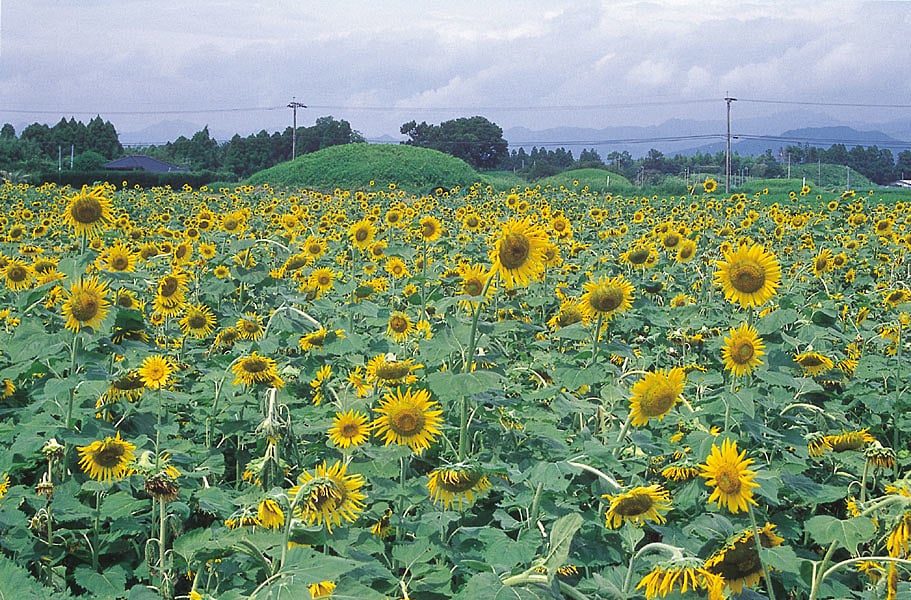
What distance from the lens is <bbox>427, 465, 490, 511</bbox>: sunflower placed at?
2.46 m

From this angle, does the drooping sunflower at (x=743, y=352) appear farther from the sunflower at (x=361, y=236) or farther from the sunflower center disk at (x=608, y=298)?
the sunflower at (x=361, y=236)

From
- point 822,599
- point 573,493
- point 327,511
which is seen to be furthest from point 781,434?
point 327,511

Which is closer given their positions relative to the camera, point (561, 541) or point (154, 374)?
point (561, 541)

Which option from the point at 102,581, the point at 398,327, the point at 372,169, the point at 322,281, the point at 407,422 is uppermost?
the point at 372,169

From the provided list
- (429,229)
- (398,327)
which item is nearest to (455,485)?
(398,327)

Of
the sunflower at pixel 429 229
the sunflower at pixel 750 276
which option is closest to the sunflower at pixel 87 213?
the sunflower at pixel 429 229

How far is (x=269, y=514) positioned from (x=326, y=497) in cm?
14

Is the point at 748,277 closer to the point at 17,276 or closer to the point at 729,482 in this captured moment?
the point at 729,482

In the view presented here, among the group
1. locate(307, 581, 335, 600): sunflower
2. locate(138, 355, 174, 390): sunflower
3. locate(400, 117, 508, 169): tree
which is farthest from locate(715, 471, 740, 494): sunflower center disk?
locate(400, 117, 508, 169): tree

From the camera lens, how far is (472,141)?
71438 mm

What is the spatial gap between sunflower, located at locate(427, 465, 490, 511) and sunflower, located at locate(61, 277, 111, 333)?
161 cm

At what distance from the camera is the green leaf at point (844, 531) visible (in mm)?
2102

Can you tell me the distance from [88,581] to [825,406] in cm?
305

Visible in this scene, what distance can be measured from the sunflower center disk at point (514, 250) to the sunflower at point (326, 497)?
87cm
